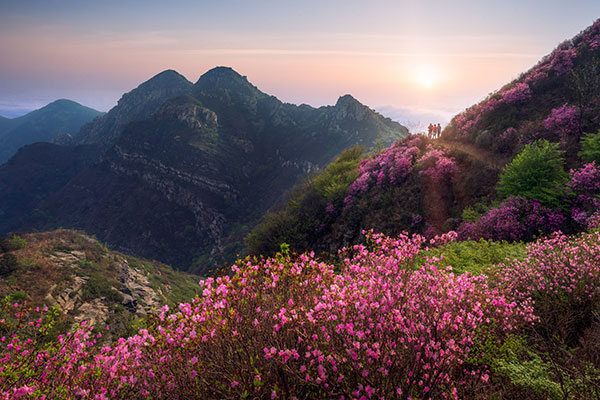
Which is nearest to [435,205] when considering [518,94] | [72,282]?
[518,94]

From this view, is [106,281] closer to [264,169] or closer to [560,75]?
[560,75]

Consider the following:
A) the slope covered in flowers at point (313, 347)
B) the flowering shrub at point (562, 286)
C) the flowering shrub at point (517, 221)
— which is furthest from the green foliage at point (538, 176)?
the slope covered in flowers at point (313, 347)

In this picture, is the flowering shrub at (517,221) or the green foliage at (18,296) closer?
the flowering shrub at (517,221)

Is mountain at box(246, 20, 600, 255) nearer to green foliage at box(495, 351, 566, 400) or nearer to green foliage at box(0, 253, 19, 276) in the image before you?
green foliage at box(495, 351, 566, 400)

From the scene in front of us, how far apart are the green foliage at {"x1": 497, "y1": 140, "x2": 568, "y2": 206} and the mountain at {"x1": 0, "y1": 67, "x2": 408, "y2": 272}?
65.1 meters

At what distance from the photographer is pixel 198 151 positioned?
10862 cm

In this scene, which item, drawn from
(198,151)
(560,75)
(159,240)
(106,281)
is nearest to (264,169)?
(198,151)

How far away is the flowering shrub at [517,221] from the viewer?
36.3ft

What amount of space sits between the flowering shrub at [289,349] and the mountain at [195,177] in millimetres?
68564

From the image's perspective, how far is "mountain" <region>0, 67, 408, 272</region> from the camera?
89875 mm

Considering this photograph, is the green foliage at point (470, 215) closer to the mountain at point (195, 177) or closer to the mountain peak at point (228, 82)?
the mountain at point (195, 177)

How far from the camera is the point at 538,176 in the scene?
1243cm

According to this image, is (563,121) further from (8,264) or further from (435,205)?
(8,264)

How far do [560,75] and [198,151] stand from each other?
108 meters
